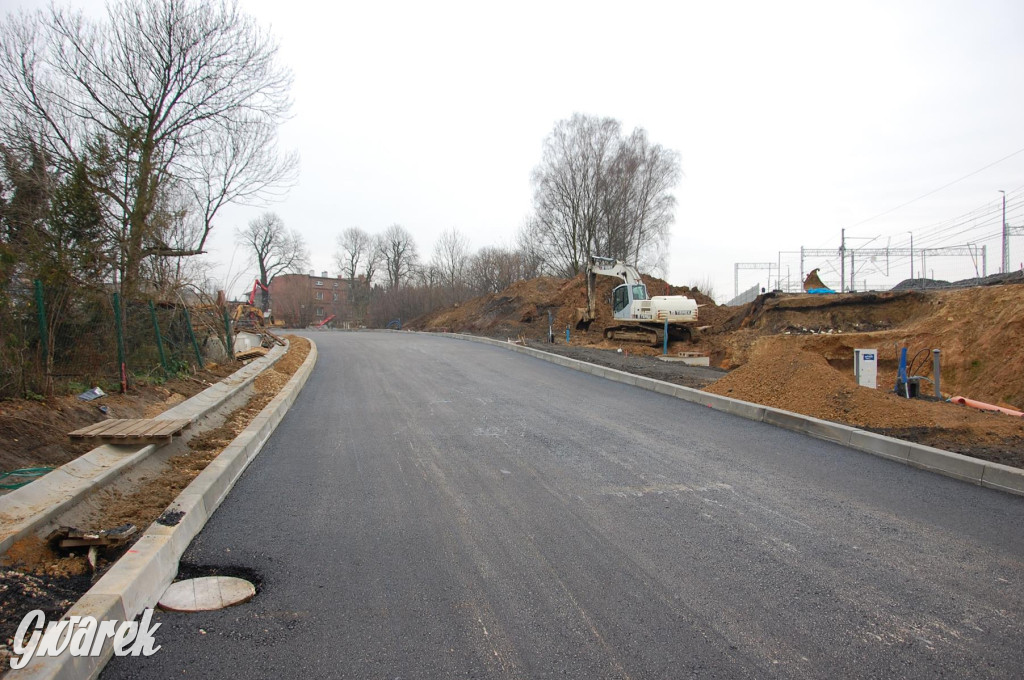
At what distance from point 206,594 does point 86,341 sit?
707cm

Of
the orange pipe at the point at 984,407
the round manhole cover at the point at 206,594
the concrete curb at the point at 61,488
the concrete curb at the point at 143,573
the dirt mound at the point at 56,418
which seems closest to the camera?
the concrete curb at the point at 143,573

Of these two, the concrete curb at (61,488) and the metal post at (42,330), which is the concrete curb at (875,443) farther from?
the metal post at (42,330)

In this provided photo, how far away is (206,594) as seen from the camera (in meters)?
3.39

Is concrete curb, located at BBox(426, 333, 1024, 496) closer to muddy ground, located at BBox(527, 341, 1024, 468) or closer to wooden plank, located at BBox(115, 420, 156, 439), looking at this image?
muddy ground, located at BBox(527, 341, 1024, 468)

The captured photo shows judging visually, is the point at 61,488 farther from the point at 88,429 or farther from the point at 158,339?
the point at 158,339

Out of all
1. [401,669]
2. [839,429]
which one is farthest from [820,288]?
[401,669]

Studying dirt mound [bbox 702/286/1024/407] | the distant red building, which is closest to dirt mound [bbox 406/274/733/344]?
dirt mound [bbox 702/286/1024/407]

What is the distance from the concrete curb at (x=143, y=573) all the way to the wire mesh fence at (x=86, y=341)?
3515 millimetres

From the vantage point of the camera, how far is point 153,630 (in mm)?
3031

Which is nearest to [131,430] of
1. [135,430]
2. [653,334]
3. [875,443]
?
[135,430]

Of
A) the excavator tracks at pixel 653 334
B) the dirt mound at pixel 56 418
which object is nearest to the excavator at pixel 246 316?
the dirt mound at pixel 56 418

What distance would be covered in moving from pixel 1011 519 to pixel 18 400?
10.4m

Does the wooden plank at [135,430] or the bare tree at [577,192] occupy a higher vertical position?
the bare tree at [577,192]

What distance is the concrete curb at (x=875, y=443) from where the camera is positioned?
17.8 feet
